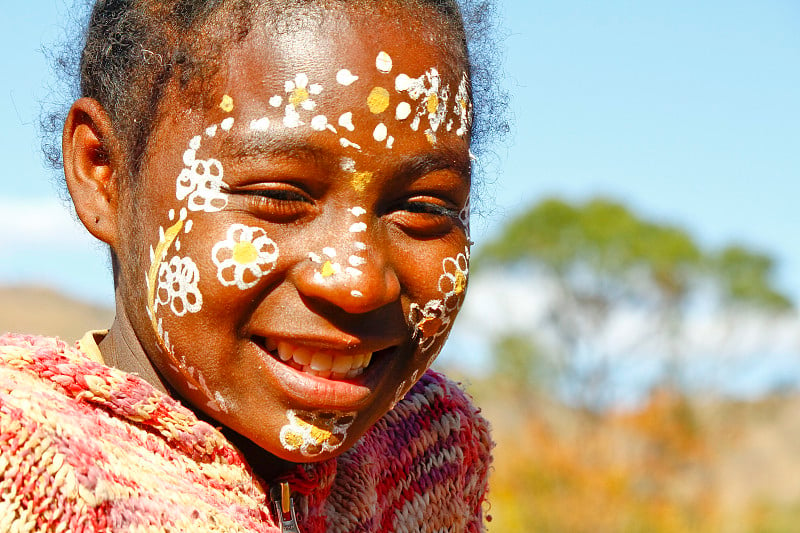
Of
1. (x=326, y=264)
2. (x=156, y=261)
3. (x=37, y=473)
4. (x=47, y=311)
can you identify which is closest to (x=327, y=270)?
(x=326, y=264)

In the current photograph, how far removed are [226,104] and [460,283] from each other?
605 mm

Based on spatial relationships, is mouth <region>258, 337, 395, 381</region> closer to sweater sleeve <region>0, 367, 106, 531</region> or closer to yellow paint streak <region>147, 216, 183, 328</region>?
yellow paint streak <region>147, 216, 183, 328</region>

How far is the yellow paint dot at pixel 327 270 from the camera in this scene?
199 centimetres

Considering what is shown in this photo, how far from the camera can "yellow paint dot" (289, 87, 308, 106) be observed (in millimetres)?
2059

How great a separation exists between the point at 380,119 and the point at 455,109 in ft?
0.77

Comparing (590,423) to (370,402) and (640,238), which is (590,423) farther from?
(370,402)

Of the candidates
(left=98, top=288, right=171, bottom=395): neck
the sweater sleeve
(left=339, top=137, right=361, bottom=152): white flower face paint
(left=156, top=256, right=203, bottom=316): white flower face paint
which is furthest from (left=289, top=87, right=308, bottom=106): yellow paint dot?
the sweater sleeve

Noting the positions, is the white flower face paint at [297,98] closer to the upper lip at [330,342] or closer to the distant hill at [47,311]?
the upper lip at [330,342]

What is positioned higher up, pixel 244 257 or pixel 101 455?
pixel 244 257

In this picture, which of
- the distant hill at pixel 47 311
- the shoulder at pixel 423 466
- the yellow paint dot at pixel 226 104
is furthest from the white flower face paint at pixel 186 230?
the distant hill at pixel 47 311

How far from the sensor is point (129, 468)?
1922mm

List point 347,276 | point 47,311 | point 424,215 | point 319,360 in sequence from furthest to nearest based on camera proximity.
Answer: point 47,311 → point 424,215 → point 319,360 → point 347,276

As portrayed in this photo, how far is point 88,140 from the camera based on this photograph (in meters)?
2.27

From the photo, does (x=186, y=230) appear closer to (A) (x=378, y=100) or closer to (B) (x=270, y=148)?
(B) (x=270, y=148)
